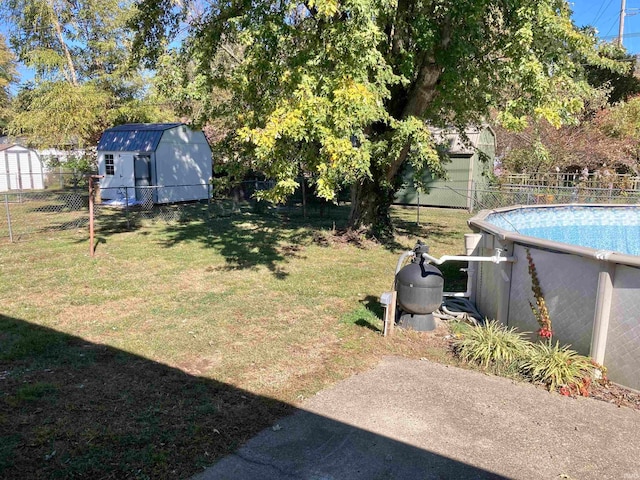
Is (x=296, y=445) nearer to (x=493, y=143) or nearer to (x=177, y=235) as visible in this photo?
(x=177, y=235)

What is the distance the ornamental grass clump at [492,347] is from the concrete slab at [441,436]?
1.03 feet

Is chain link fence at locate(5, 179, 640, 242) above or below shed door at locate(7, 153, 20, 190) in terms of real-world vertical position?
below

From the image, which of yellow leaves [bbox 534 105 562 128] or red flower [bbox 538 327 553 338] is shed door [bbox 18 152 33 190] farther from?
red flower [bbox 538 327 553 338]

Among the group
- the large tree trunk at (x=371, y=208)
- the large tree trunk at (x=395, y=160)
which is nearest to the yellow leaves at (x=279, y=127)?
the large tree trunk at (x=395, y=160)

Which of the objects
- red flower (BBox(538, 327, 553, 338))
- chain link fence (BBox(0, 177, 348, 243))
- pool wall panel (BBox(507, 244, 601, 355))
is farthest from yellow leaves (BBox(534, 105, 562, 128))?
chain link fence (BBox(0, 177, 348, 243))

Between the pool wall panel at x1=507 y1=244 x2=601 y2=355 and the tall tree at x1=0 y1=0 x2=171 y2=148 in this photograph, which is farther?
the tall tree at x1=0 y1=0 x2=171 y2=148

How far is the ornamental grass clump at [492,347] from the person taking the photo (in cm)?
490

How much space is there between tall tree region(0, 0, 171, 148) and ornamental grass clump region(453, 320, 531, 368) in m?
17.7

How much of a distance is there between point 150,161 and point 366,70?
49.6ft

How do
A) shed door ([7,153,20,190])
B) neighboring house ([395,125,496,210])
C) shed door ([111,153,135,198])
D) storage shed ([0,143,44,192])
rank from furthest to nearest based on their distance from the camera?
shed door ([7,153,20,190]) < storage shed ([0,143,44,192]) < neighboring house ([395,125,496,210]) < shed door ([111,153,135,198])

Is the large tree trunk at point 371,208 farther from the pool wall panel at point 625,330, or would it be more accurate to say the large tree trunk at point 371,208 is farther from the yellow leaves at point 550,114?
the pool wall panel at point 625,330

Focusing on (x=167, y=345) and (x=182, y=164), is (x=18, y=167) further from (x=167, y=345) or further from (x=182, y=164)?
(x=167, y=345)

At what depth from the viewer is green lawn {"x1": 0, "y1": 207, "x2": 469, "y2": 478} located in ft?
11.7

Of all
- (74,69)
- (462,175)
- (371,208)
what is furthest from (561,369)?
(74,69)
